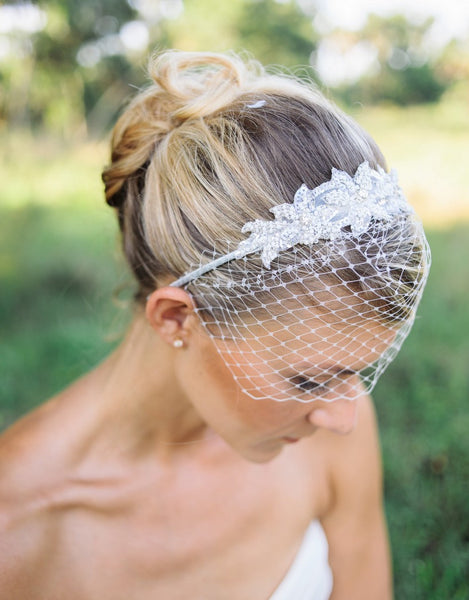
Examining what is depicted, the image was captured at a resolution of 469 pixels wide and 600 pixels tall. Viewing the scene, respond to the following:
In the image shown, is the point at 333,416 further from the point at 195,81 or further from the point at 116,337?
the point at 195,81

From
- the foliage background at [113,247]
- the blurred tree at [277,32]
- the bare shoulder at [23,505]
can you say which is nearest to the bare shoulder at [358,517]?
the foliage background at [113,247]

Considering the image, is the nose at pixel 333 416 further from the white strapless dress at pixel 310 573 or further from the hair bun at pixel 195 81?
the hair bun at pixel 195 81

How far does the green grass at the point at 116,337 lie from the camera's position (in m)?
2.89

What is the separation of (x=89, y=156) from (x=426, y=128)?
6.50 meters

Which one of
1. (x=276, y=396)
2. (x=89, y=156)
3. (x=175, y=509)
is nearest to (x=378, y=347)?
(x=276, y=396)

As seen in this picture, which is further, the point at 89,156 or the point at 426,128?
the point at 426,128

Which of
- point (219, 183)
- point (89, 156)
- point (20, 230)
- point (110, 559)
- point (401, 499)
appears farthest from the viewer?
point (89, 156)

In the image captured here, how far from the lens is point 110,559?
1785 millimetres

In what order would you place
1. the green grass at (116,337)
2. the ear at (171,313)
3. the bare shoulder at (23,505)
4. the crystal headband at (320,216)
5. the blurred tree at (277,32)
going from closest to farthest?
1. the crystal headband at (320,216)
2. the ear at (171,313)
3. the bare shoulder at (23,505)
4. the green grass at (116,337)
5. the blurred tree at (277,32)

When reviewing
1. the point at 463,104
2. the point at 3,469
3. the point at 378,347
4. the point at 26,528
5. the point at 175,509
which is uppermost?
the point at 378,347

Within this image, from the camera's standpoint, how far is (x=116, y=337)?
2.17 metres

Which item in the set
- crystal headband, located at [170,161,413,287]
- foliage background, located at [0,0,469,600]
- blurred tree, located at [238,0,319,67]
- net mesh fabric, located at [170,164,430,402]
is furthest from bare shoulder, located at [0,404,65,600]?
blurred tree, located at [238,0,319,67]

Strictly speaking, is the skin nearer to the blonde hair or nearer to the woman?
the woman

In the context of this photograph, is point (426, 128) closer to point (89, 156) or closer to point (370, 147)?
point (89, 156)
